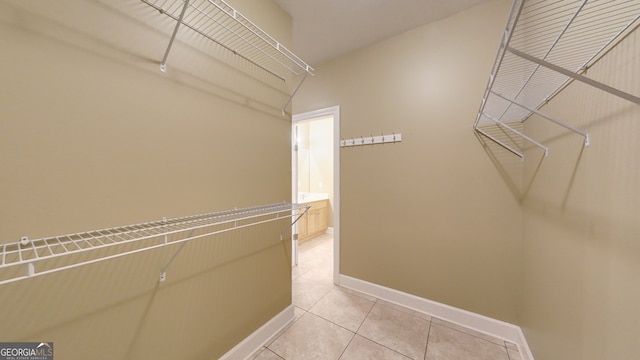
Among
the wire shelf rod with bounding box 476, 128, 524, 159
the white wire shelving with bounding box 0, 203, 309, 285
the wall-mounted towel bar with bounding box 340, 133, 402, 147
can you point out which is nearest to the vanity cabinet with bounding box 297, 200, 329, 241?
the wall-mounted towel bar with bounding box 340, 133, 402, 147

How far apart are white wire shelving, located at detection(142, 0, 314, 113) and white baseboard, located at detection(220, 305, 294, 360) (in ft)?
5.38

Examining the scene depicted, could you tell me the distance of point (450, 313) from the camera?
1.71 m

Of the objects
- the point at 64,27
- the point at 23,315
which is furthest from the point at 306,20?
the point at 23,315

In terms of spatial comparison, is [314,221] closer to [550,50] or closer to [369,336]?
[369,336]

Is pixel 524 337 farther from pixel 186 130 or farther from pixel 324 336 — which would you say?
pixel 186 130

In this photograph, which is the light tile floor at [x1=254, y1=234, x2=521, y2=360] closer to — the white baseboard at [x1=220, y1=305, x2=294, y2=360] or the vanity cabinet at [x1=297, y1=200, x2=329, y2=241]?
the white baseboard at [x1=220, y1=305, x2=294, y2=360]

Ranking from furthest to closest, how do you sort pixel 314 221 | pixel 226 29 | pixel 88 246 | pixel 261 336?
pixel 314 221
pixel 261 336
pixel 226 29
pixel 88 246

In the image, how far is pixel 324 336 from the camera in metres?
1.56

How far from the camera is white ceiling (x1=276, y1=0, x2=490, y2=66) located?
1.57 metres

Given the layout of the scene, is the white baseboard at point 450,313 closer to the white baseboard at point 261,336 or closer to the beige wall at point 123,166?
the white baseboard at point 261,336

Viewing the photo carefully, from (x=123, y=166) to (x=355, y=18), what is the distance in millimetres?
1931

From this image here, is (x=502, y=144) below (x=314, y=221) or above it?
above

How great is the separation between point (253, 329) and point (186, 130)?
137 cm

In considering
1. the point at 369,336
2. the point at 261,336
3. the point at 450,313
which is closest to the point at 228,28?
the point at 261,336
